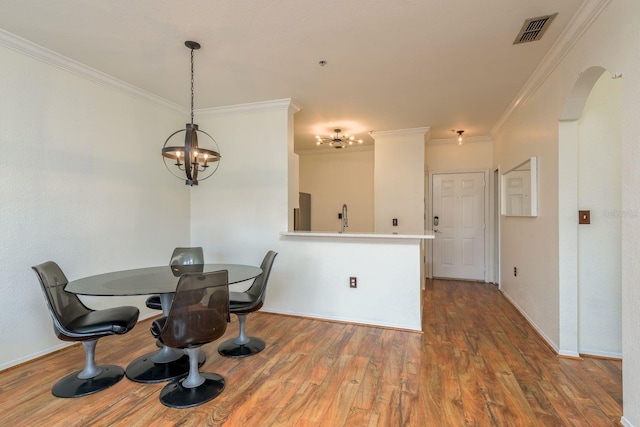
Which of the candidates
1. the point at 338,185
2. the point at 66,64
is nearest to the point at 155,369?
the point at 66,64

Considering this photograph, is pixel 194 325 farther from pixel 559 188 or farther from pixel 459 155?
pixel 459 155

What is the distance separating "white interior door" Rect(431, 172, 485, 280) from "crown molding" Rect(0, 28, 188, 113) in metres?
4.69

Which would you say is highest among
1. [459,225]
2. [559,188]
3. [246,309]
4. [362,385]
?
[559,188]

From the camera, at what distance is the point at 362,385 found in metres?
→ 2.20

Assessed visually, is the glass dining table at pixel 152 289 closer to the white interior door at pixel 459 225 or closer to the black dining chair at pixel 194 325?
the black dining chair at pixel 194 325

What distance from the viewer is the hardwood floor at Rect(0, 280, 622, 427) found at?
1854mm

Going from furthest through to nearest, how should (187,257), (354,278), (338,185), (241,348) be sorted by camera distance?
(338,185) → (354,278) → (187,257) → (241,348)

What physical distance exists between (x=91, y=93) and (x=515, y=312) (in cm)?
514

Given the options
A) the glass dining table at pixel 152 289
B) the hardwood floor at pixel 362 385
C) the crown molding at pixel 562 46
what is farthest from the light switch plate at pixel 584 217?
the glass dining table at pixel 152 289

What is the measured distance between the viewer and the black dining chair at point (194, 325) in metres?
1.90

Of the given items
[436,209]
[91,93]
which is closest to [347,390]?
[91,93]

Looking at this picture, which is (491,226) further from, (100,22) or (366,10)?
(100,22)

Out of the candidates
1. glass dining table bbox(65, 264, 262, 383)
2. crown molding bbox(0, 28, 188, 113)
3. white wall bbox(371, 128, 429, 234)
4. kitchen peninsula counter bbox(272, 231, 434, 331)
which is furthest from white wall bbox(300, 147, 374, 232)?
glass dining table bbox(65, 264, 262, 383)

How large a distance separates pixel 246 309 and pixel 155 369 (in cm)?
78
